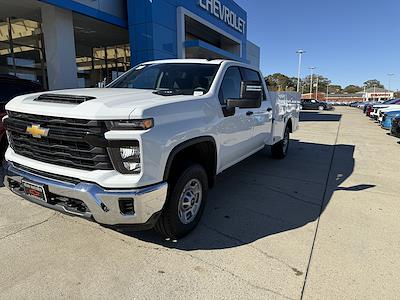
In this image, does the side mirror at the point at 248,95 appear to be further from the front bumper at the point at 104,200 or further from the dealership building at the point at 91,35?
the dealership building at the point at 91,35

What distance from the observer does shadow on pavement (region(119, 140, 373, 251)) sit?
11.3 feet

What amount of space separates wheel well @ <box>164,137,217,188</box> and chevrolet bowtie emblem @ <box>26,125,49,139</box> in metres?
1.15

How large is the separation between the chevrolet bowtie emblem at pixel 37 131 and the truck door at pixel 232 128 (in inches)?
73.6

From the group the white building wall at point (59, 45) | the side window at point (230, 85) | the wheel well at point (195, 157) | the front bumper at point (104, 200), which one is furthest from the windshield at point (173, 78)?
the white building wall at point (59, 45)

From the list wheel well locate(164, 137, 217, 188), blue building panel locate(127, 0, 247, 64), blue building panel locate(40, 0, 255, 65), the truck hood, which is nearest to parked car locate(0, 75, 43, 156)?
the truck hood

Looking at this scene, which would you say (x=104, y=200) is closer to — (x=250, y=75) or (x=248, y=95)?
(x=248, y=95)

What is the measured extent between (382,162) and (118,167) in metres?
6.96

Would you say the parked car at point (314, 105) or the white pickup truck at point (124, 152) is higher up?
the white pickup truck at point (124, 152)

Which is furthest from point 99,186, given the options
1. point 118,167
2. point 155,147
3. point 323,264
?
point 323,264

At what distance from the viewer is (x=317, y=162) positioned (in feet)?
23.8

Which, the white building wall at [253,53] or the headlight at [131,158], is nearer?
the headlight at [131,158]

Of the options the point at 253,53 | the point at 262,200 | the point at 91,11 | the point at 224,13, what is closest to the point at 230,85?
the point at 262,200

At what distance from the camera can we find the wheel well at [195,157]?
120 inches

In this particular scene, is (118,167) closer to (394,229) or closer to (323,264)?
(323,264)
